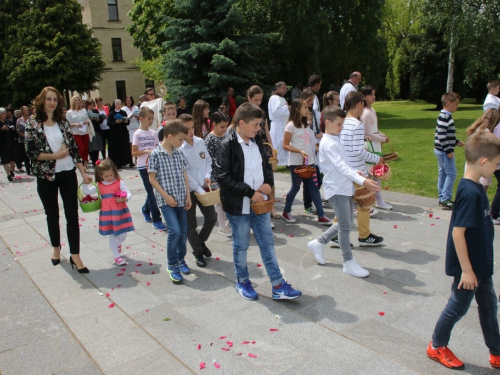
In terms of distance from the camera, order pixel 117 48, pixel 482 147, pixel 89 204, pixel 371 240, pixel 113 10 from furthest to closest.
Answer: pixel 117 48
pixel 113 10
pixel 371 240
pixel 89 204
pixel 482 147

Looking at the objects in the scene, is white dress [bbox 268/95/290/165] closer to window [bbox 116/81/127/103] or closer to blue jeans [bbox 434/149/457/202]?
blue jeans [bbox 434/149/457/202]

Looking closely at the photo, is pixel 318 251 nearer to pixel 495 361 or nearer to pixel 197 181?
pixel 197 181

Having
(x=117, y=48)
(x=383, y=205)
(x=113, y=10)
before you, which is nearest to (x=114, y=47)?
(x=117, y=48)

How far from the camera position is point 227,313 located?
4285mm

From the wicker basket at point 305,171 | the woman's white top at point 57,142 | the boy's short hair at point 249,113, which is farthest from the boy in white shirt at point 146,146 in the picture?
the boy's short hair at point 249,113

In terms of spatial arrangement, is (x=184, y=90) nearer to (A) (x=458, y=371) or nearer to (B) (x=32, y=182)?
(B) (x=32, y=182)

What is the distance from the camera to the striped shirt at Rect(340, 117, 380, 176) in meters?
5.63

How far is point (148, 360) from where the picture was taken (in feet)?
11.7

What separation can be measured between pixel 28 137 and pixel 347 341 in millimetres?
4084

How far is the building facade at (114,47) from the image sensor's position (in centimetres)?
4350

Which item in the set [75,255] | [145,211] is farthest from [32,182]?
[75,255]

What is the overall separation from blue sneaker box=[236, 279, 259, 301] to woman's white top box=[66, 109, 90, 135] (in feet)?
30.6

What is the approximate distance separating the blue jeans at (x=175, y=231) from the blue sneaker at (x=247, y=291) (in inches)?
34.2

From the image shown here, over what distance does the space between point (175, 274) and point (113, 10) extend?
44976 millimetres
